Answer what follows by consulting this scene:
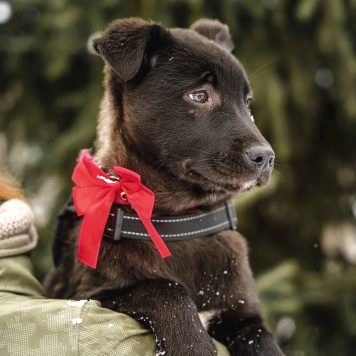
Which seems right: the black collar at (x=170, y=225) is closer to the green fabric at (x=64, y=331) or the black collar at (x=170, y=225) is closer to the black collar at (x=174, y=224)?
the black collar at (x=174, y=224)

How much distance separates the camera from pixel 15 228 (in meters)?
2.09

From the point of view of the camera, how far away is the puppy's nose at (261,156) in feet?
7.05

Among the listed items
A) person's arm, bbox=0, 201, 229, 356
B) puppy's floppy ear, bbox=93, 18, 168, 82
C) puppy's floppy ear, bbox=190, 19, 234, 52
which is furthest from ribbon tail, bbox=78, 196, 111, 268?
puppy's floppy ear, bbox=190, 19, 234, 52

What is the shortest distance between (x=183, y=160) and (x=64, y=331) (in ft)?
2.53

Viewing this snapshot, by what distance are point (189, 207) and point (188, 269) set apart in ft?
0.72

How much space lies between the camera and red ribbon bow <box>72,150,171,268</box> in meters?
2.12

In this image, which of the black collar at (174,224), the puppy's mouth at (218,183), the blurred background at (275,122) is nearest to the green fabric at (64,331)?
the black collar at (174,224)

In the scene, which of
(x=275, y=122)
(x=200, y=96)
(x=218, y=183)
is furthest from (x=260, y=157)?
(x=275, y=122)

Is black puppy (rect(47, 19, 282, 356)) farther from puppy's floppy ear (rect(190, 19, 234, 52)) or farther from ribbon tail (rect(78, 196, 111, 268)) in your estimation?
puppy's floppy ear (rect(190, 19, 234, 52))

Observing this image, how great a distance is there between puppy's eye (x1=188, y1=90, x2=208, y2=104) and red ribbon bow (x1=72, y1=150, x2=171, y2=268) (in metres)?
0.35

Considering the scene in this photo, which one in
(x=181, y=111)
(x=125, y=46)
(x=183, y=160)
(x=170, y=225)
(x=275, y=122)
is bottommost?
(x=275, y=122)

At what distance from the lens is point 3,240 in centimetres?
204

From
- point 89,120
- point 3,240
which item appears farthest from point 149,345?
point 89,120

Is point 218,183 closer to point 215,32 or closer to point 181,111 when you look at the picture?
point 181,111
